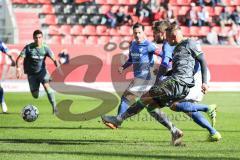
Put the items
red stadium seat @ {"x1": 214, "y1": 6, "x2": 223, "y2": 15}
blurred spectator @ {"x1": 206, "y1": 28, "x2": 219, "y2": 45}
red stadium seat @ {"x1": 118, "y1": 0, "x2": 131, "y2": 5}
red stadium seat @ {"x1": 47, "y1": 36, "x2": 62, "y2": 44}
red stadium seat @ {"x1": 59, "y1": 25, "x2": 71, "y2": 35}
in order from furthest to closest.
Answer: red stadium seat @ {"x1": 214, "y1": 6, "x2": 223, "y2": 15} < red stadium seat @ {"x1": 118, "y1": 0, "x2": 131, "y2": 5} < red stadium seat @ {"x1": 59, "y1": 25, "x2": 71, "y2": 35} < blurred spectator @ {"x1": 206, "y1": 28, "x2": 219, "y2": 45} < red stadium seat @ {"x1": 47, "y1": 36, "x2": 62, "y2": 44}

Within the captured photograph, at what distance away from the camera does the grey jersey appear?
34.0 ft

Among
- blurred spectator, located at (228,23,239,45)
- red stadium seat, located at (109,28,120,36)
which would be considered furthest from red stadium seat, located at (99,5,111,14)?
blurred spectator, located at (228,23,239,45)

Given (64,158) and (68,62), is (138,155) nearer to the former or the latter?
(64,158)

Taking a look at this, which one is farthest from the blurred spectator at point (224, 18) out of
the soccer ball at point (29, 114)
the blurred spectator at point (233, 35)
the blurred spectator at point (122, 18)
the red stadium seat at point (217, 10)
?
the soccer ball at point (29, 114)

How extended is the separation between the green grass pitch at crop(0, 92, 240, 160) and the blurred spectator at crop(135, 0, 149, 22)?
1737cm

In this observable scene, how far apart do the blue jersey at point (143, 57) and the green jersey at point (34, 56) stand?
456 centimetres

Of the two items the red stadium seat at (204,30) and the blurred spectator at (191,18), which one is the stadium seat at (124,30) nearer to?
the blurred spectator at (191,18)

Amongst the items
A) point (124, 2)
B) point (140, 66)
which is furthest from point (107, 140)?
point (124, 2)

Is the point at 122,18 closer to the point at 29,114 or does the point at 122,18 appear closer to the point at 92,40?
the point at 92,40

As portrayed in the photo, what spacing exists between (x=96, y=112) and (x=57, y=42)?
15100 millimetres

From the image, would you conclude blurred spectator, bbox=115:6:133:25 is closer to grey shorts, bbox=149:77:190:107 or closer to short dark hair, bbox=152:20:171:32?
short dark hair, bbox=152:20:171:32

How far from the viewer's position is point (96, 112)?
60.2ft

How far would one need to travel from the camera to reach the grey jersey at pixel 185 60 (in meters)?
10.4

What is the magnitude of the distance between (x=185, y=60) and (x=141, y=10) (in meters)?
24.4
